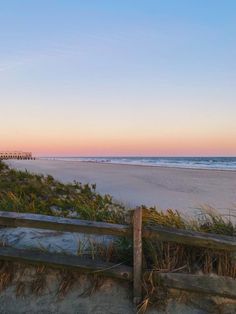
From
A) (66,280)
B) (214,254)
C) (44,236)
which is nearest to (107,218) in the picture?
(44,236)

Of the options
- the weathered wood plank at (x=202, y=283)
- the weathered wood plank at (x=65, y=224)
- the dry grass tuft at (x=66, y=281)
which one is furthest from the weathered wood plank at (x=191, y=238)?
the dry grass tuft at (x=66, y=281)

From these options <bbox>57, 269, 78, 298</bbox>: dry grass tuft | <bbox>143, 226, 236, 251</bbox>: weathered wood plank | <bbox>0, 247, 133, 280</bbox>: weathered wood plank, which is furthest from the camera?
<bbox>57, 269, 78, 298</bbox>: dry grass tuft

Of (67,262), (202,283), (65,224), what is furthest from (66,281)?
(202,283)

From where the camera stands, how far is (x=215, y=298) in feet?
16.4

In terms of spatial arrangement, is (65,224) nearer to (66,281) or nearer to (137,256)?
(66,281)

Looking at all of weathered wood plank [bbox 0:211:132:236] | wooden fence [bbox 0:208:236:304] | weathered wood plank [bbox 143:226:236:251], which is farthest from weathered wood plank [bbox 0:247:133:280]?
weathered wood plank [bbox 143:226:236:251]

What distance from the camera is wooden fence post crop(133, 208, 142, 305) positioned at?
16.0ft

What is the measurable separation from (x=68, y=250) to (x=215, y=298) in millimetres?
2048

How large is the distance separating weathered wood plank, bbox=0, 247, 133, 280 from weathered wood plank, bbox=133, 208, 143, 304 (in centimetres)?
11

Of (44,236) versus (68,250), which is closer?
(68,250)

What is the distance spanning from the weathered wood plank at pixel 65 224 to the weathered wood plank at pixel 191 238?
0.94 ft

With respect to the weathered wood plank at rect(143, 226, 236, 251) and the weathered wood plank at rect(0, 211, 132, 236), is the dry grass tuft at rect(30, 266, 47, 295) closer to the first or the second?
the weathered wood plank at rect(0, 211, 132, 236)

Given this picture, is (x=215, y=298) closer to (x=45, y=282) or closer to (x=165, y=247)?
(x=165, y=247)

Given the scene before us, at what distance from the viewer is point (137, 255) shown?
4.95 m
